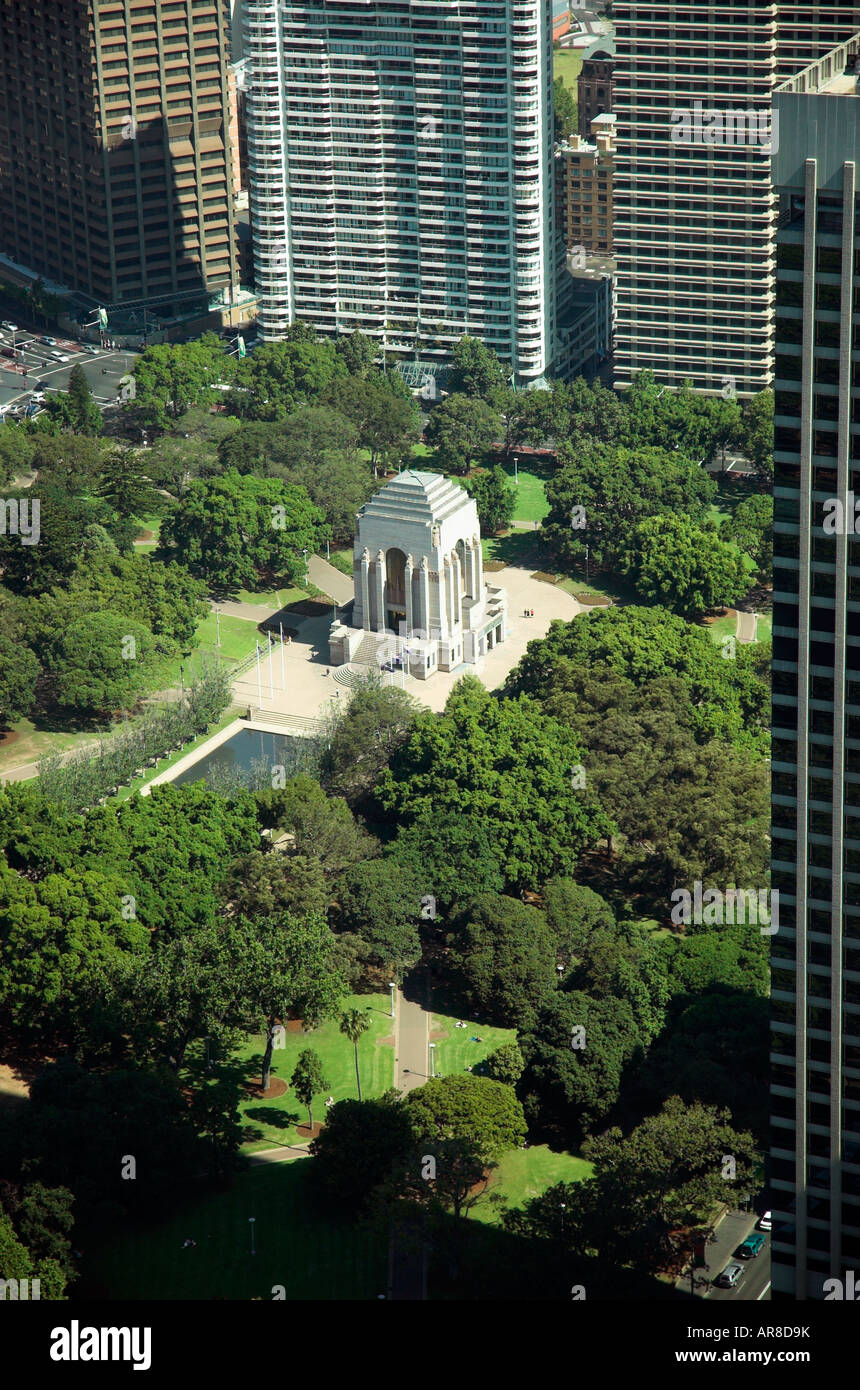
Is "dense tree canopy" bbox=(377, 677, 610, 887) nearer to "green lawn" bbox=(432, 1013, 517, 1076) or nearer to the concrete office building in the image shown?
"green lawn" bbox=(432, 1013, 517, 1076)

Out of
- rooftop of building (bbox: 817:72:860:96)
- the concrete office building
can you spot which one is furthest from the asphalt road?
rooftop of building (bbox: 817:72:860:96)

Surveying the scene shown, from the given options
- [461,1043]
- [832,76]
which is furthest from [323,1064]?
[832,76]

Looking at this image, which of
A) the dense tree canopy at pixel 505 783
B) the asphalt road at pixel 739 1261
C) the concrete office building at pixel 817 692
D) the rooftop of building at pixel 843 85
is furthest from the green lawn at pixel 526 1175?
the rooftop of building at pixel 843 85

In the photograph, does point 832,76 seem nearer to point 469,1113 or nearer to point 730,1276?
point 469,1113

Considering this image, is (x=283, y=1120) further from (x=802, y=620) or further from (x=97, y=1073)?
(x=802, y=620)

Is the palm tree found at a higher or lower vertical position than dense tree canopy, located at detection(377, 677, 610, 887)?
lower
